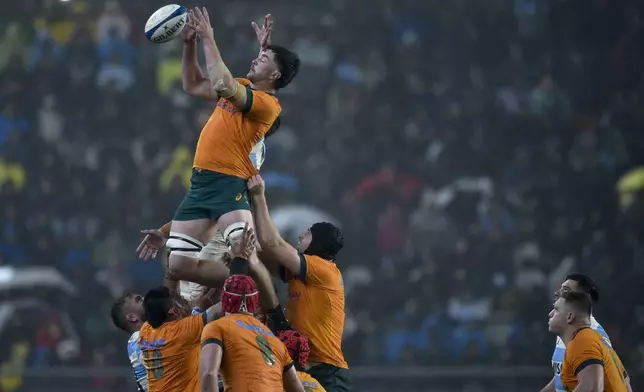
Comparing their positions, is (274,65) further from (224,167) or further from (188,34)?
(224,167)

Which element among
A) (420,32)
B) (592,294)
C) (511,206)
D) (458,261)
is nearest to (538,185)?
(511,206)

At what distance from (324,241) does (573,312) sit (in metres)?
1.90

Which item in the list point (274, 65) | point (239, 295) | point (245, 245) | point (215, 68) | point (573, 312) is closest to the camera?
point (239, 295)

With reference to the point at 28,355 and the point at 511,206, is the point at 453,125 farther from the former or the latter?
the point at 28,355

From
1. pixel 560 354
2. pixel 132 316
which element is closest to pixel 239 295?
pixel 132 316

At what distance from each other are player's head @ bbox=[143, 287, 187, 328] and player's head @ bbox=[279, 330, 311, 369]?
778 millimetres

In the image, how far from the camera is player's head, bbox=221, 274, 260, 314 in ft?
24.1

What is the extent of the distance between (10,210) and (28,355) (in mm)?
2471

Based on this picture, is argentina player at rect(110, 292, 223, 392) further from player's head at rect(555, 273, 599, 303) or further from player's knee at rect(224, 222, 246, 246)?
player's head at rect(555, 273, 599, 303)

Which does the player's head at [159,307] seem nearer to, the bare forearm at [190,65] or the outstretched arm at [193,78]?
the outstretched arm at [193,78]

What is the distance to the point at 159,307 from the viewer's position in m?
7.87

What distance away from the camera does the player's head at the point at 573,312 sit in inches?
324

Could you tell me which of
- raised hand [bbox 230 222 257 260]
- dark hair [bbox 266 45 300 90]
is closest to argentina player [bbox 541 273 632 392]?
raised hand [bbox 230 222 257 260]

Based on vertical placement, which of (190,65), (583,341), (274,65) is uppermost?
(190,65)
